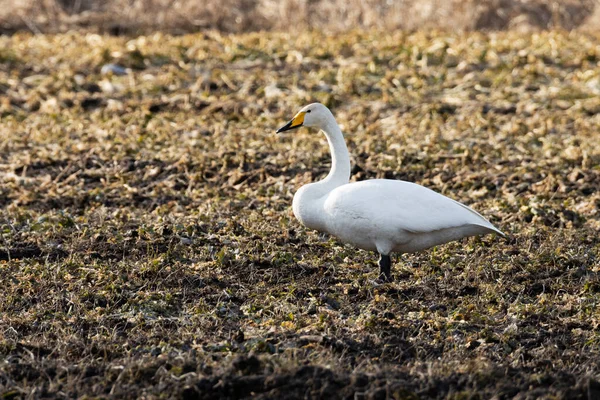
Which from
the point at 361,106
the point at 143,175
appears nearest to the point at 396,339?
the point at 143,175

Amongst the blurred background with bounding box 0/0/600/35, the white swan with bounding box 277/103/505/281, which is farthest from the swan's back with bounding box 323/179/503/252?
the blurred background with bounding box 0/0/600/35

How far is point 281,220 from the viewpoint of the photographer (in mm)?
7859

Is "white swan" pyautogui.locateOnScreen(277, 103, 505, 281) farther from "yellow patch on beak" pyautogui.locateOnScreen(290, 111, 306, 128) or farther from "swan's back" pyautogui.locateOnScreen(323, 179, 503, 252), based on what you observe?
"yellow patch on beak" pyautogui.locateOnScreen(290, 111, 306, 128)

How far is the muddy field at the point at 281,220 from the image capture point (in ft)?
15.8

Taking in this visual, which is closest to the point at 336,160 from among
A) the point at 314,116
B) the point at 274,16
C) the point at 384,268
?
the point at 314,116

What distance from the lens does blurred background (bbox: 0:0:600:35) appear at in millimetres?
16672

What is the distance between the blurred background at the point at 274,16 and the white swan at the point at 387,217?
10.1 meters

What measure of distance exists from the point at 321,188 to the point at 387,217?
0.68 meters

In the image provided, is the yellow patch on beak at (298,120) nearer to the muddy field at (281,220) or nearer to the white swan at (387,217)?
the white swan at (387,217)

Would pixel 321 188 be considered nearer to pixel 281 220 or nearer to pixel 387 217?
pixel 387 217

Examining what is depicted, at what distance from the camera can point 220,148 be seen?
397 inches

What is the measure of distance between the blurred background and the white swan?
1014cm

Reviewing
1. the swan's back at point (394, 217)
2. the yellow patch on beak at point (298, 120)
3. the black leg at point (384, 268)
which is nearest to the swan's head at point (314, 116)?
the yellow patch on beak at point (298, 120)

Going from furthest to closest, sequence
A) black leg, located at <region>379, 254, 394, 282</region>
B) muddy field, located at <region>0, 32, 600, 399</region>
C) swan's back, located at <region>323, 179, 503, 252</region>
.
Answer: black leg, located at <region>379, 254, 394, 282</region>, swan's back, located at <region>323, 179, 503, 252</region>, muddy field, located at <region>0, 32, 600, 399</region>
